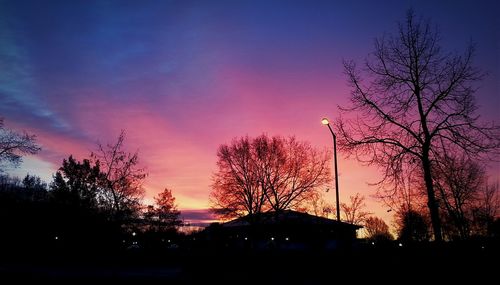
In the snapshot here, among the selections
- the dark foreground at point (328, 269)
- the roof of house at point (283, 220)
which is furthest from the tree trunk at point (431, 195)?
the roof of house at point (283, 220)

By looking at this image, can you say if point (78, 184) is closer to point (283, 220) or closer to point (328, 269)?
point (283, 220)

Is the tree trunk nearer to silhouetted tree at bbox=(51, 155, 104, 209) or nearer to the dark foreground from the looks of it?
the dark foreground

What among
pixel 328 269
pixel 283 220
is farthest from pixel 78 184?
pixel 328 269

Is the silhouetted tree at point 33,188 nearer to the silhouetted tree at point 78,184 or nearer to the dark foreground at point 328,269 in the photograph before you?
the silhouetted tree at point 78,184

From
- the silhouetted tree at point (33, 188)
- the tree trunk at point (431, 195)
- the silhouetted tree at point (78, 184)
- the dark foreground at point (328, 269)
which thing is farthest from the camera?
the silhouetted tree at point (33, 188)

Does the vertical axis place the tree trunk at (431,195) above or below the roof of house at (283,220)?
below

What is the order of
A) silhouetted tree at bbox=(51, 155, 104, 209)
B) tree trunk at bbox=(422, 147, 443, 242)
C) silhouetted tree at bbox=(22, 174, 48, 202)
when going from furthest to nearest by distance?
silhouetted tree at bbox=(22, 174, 48, 202)
silhouetted tree at bbox=(51, 155, 104, 209)
tree trunk at bbox=(422, 147, 443, 242)

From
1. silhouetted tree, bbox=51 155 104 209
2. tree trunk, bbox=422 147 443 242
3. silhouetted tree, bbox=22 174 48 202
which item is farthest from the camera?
silhouetted tree, bbox=22 174 48 202

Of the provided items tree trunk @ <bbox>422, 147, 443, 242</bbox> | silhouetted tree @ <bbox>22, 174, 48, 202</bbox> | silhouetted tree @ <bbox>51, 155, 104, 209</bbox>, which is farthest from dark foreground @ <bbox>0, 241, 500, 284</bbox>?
silhouetted tree @ <bbox>22, 174, 48, 202</bbox>

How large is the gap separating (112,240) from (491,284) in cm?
3439

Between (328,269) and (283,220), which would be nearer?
(328,269)

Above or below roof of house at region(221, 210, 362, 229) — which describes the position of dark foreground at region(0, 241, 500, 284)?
below

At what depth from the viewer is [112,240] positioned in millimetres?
37312

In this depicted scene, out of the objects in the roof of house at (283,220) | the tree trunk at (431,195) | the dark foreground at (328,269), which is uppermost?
the roof of house at (283,220)
